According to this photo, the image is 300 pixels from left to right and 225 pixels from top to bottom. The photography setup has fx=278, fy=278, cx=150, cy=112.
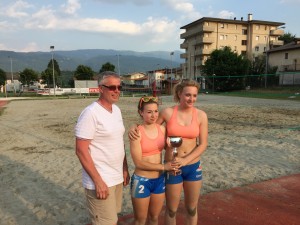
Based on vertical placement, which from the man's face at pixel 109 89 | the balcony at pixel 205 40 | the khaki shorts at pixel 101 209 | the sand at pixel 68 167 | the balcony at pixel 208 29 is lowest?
the sand at pixel 68 167

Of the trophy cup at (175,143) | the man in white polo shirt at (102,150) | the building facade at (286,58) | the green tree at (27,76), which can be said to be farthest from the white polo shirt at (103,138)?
the green tree at (27,76)

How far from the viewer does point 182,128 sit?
2996 millimetres

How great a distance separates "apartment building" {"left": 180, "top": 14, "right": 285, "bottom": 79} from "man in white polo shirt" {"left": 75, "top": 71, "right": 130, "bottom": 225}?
63842mm

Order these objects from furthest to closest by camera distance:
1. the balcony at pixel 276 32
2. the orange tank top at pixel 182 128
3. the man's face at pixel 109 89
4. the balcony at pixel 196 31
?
the balcony at pixel 276 32 → the balcony at pixel 196 31 → the orange tank top at pixel 182 128 → the man's face at pixel 109 89

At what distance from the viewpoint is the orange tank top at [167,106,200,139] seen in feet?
9.73

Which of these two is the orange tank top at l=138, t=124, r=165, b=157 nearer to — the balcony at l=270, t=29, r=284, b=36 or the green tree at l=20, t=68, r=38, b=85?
the balcony at l=270, t=29, r=284, b=36

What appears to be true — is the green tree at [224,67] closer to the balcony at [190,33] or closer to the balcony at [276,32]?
the balcony at [190,33]

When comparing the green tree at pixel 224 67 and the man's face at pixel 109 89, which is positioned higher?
the green tree at pixel 224 67

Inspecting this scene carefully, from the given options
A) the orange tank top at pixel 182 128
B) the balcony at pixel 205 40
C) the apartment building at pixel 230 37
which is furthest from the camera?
the apartment building at pixel 230 37

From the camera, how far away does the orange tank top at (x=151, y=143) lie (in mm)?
2713

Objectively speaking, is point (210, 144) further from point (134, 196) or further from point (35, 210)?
point (134, 196)

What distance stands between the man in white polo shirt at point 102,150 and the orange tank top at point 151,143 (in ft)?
0.71

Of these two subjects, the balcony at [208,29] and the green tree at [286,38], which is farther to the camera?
the green tree at [286,38]

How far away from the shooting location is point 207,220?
3898 mm
